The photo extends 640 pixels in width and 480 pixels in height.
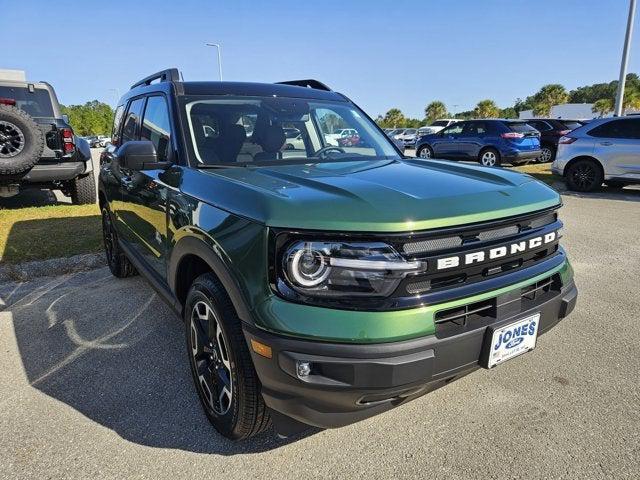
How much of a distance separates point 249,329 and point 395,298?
61 centimetres

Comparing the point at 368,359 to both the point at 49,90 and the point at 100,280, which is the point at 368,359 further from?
the point at 49,90

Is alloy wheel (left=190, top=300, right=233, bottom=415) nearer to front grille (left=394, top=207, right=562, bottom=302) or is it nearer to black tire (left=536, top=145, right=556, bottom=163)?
front grille (left=394, top=207, right=562, bottom=302)

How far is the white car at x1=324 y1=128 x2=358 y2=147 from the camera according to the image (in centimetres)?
334

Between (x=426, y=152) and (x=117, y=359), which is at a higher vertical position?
(x=426, y=152)

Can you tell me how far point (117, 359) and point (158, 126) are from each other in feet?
5.40

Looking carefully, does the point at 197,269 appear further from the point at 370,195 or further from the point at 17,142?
the point at 17,142

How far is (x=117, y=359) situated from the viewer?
10.4 ft

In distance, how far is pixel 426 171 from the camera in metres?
2.60

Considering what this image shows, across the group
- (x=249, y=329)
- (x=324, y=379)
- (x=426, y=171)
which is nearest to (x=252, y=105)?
(x=426, y=171)

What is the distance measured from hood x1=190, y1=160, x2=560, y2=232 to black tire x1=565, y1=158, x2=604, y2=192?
8.46 meters

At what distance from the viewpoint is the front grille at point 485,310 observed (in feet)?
6.09

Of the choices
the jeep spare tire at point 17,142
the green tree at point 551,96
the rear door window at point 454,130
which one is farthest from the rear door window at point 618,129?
the green tree at point 551,96

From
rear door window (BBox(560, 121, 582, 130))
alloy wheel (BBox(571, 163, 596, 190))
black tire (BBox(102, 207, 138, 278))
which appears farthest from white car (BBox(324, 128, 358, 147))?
rear door window (BBox(560, 121, 582, 130))

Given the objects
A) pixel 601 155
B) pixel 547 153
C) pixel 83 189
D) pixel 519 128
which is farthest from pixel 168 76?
pixel 547 153
